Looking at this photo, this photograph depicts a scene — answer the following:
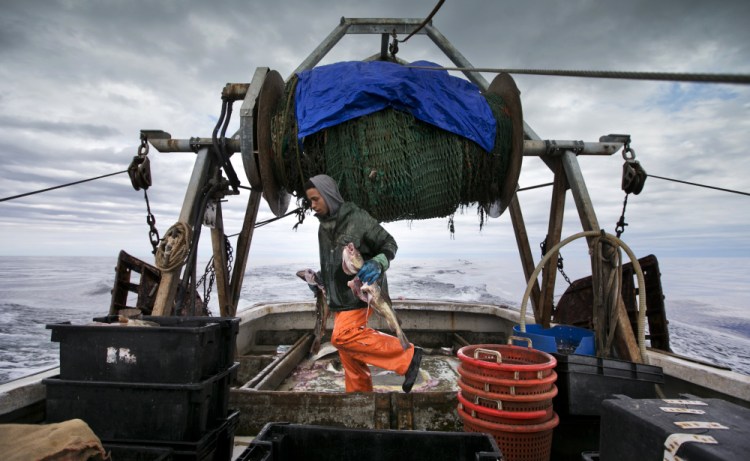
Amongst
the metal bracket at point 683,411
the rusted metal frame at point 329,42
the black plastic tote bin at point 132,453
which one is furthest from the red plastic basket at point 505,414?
the rusted metal frame at point 329,42

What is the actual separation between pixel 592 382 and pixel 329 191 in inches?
89.0

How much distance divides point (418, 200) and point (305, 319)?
3.71 metres

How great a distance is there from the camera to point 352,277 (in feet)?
10.6

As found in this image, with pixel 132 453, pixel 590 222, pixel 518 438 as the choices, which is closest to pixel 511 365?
pixel 518 438

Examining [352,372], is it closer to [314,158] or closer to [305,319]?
[314,158]

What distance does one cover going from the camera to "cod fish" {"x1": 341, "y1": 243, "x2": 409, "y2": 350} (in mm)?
2994

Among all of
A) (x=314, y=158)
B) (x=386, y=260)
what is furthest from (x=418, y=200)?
(x=314, y=158)

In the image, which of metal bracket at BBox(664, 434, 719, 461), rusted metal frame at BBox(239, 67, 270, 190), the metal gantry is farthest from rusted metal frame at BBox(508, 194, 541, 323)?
metal bracket at BBox(664, 434, 719, 461)

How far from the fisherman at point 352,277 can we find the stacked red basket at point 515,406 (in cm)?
94

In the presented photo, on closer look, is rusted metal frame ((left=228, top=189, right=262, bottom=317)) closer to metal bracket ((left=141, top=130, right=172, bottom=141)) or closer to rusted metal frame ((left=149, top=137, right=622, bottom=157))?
rusted metal frame ((left=149, top=137, right=622, bottom=157))

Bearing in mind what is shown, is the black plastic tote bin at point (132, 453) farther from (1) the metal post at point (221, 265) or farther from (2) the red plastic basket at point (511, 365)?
(1) the metal post at point (221, 265)

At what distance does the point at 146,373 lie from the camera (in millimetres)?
1925

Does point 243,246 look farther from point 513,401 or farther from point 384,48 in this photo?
point 513,401

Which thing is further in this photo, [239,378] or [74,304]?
[74,304]
